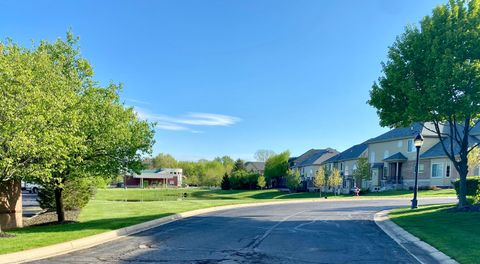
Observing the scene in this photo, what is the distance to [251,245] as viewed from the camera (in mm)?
11367

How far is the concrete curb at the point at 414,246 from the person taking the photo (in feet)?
32.2

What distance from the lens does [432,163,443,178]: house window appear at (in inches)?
1927

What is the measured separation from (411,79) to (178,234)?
41.5 ft

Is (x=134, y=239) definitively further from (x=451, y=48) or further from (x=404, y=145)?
(x=404, y=145)

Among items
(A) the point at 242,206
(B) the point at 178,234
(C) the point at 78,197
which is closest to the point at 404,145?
(A) the point at 242,206

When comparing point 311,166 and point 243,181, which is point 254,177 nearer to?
point 243,181

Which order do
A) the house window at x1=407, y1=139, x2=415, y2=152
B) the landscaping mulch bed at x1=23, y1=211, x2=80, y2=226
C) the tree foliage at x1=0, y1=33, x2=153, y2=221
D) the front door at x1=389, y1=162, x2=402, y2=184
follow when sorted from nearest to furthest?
the tree foliage at x1=0, y1=33, x2=153, y2=221 → the landscaping mulch bed at x1=23, y1=211, x2=80, y2=226 → the house window at x1=407, y1=139, x2=415, y2=152 → the front door at x1=389, y1=162, x2=402, y2=184

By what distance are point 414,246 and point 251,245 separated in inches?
177

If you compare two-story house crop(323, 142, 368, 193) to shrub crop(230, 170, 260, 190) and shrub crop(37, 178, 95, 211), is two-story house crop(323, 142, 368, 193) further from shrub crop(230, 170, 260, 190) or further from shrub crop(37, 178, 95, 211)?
shrub crop(37, 178, 95, 211)

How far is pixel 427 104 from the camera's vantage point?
61.7 feet

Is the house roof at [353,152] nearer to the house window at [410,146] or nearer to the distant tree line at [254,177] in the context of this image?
the distant tree line at [254,177]

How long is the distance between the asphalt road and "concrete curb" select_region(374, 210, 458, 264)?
0.82 feet

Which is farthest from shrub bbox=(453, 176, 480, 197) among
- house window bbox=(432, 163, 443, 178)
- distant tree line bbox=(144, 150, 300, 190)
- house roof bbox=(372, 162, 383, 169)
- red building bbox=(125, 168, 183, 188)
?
red building bbox=(125, 168, 183, 188)

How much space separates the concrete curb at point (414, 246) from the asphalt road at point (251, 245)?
0.25m
